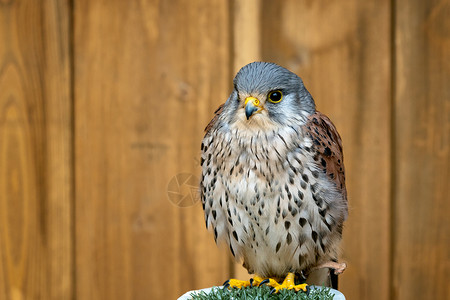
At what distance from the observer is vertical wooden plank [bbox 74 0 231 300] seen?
92.2 inches

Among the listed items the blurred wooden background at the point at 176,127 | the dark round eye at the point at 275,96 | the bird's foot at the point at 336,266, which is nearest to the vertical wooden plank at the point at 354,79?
the blurred wooden background at the point at 176,127

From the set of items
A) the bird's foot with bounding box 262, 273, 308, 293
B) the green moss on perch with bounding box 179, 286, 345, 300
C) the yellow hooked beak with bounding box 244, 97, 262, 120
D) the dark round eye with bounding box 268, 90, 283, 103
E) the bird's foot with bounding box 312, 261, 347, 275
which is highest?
the dark round eye with bounding box 268, 90, 283, 103

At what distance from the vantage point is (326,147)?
1759 mm

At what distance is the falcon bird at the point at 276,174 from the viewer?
1708 mm

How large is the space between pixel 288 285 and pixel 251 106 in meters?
0.59

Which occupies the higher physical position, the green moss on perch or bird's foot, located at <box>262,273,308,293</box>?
bird's foot, located at <box>262,273,308,293</box>

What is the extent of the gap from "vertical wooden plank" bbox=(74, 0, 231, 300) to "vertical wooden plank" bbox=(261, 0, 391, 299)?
0.93 feet
